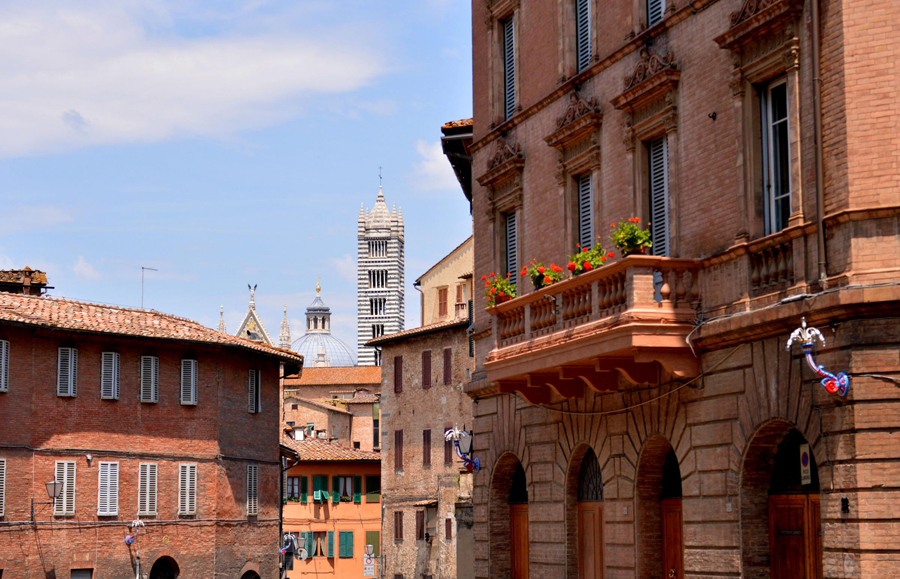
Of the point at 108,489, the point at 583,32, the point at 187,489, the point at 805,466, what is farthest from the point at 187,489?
the point at 805,466

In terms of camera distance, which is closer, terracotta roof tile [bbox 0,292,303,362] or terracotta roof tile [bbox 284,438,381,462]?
terracotta roof tile [bbox 0,292,303,362]

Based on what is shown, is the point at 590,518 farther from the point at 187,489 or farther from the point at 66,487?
the point at 187,489

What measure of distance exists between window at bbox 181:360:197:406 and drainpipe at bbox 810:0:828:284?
107ft

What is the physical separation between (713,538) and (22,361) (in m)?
28.3

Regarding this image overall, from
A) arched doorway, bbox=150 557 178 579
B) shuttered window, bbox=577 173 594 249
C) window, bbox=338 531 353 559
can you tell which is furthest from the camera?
window, bbox=338 531 353 559

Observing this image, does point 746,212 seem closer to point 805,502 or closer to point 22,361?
point 805,502

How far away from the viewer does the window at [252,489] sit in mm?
47438

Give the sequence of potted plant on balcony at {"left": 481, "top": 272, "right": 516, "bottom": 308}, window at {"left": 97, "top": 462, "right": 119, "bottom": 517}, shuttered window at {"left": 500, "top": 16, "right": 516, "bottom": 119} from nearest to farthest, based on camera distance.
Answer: potted plant on balcony at {"left": 481, "top": 272, "right": 516, "bottom": 308}
shuttered window at {"left": 500, "top": 16, "right": 516, "bottom": 119}
window at {"left": 97, "top": 462, "right": 119, "bottom": 517}

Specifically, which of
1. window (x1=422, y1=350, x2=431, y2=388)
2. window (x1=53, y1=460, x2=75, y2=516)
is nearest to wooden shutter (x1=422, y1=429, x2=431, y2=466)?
window (x1=422, y1=350, x2=431, y2=388)

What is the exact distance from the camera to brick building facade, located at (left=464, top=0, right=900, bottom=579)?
50.5 feet

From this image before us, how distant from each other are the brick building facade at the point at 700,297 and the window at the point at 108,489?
19.8 meters

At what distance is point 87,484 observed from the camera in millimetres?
42000

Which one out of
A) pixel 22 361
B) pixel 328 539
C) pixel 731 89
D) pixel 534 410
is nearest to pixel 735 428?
pixel 731 89

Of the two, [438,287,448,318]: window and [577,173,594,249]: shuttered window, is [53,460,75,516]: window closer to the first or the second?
[577,173,594,249]: shuttered window
